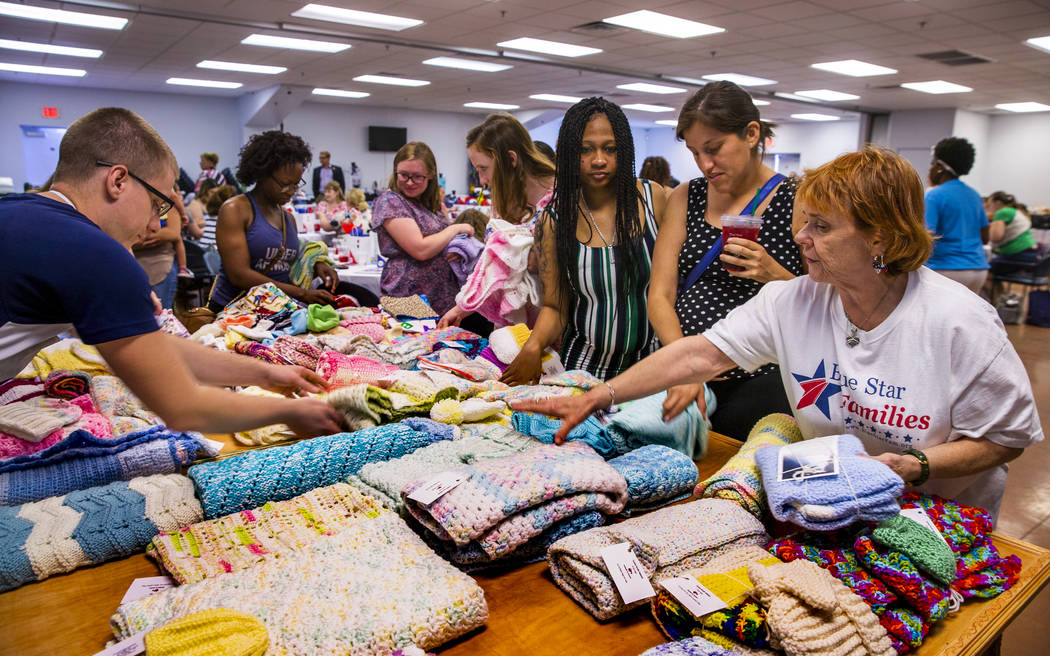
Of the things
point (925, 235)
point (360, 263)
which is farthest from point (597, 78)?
point (925, 235)

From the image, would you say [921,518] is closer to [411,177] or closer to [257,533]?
[257,533]

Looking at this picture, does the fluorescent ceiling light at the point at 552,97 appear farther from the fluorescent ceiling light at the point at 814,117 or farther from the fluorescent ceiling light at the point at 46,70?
the fluorescent ceiling light at the point at 46,70

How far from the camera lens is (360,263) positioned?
5844 millimetres

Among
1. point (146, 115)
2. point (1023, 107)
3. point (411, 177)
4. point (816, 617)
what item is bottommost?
point (816, 617)

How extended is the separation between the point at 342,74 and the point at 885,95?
11224mm

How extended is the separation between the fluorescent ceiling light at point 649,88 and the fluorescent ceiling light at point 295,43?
20.1ft

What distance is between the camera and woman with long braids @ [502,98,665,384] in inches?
85.2

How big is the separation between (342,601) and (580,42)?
10315 millimetres

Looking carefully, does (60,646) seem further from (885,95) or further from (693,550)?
(885,95)

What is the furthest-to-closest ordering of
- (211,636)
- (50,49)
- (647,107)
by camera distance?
(647,107) < (50,49) < (211,636)

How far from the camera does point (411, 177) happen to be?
3477 millimetres

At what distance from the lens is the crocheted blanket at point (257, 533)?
1181 millimetres

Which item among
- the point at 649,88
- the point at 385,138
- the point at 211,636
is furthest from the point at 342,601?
the point at 385,138

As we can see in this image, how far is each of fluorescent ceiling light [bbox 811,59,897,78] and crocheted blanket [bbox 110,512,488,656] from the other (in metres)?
12.1
